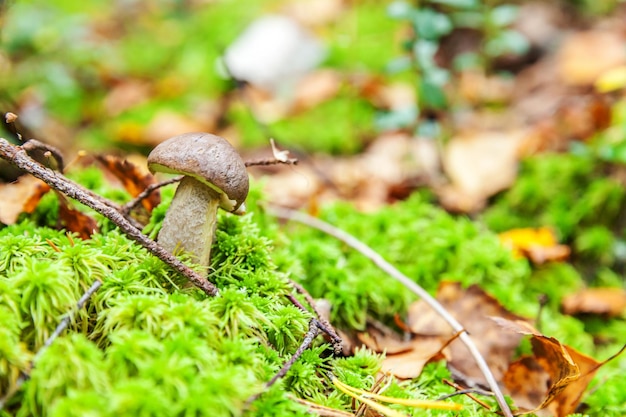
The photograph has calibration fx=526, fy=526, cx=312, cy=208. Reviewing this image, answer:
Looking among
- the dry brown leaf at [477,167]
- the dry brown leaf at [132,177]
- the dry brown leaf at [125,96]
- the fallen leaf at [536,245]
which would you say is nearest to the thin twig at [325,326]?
the dry brown leaf at [132,177]

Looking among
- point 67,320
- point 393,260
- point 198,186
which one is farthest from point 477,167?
point 67,320

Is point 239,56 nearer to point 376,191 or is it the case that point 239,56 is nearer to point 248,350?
point 376,191

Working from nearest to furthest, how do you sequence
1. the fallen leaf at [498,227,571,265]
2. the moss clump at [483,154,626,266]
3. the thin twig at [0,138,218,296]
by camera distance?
the thin twig at [0,138,218,296] < the fallen leaf at [498,227,571,265] < the moss clump at [483,154,626,266]

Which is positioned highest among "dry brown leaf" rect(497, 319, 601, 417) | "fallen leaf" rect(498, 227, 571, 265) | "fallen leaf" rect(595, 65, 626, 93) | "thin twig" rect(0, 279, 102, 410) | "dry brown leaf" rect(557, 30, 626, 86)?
"thin twig" rect(0, 279, 102, 410)

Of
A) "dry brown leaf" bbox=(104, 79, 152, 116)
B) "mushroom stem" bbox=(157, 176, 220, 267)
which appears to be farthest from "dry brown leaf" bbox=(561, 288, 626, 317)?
"dry brown leaf" bbox=(104, 79, 152, 116)

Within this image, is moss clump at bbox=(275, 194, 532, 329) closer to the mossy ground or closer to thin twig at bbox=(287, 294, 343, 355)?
the mossy ground

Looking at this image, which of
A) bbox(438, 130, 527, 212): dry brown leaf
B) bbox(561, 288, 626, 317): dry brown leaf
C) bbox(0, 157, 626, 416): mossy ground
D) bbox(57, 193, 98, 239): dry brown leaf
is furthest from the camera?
bbox(438, 130, 527, 212): dry brown leaf

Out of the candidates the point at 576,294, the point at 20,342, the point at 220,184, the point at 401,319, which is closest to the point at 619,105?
the point at 576,294

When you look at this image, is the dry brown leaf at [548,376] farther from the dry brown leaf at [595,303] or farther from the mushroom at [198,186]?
the mushroom at [198,186]
